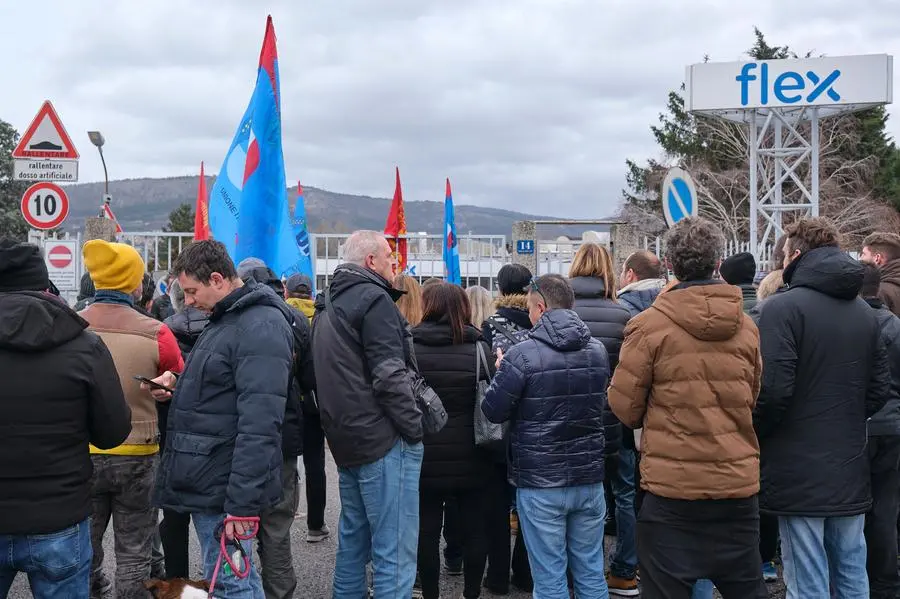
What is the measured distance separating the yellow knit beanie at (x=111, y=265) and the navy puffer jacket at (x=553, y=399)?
192 cm

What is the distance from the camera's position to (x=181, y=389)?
3.67 metres

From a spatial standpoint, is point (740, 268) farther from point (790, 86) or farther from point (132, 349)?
point (790, 86)

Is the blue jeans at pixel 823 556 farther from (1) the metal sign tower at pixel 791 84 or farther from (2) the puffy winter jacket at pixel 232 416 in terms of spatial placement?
(1) the metal sign tower at pixel 791 84

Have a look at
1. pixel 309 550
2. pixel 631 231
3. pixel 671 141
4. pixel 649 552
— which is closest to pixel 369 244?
pixel 649 552

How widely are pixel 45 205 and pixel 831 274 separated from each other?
899 centimetres

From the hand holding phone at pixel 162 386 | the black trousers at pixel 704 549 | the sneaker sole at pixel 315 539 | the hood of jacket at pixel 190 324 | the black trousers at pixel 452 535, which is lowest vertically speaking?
the sneaker sole at pixel 315 539

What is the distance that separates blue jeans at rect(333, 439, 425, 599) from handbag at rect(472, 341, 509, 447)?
2.01ft

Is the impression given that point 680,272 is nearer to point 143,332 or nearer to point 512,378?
point 512,378

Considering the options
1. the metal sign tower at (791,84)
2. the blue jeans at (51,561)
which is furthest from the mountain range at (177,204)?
the blue jeans at (51,561)

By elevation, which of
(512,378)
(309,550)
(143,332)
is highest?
(143,332)

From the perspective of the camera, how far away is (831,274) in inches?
150

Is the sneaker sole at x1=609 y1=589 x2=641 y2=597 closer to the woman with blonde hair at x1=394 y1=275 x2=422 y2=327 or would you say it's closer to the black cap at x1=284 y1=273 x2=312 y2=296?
the woman with blonde hair at x1=394 y1=275 x2=422 y2=327

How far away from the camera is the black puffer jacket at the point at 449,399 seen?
4.75 meters

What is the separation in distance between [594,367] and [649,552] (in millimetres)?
1079
